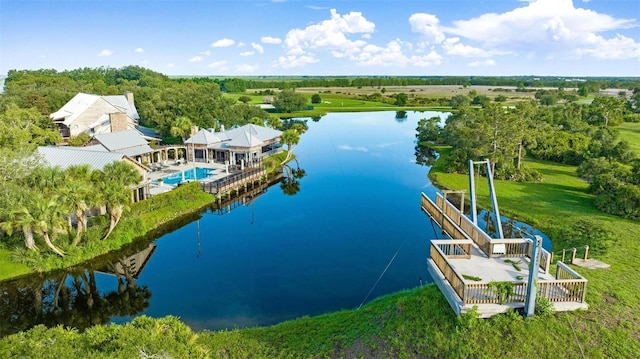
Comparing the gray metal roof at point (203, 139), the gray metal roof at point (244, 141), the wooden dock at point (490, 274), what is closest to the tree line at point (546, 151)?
the wooden dock at point (490, 274)

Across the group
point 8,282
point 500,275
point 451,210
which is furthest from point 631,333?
point 8,282

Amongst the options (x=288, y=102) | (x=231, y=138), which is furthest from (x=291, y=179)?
(x=288, y=102)

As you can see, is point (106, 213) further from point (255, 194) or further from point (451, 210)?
point (451, 210)

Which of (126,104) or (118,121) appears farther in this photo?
(126,104)

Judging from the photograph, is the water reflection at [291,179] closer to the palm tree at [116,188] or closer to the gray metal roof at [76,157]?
the gray metal roof at [76,157]

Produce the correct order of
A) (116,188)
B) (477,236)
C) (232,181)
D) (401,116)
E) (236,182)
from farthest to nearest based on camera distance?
1. (401,116)
2. (236,182)
3. (232,181)
4. (116,188)
5. (477,236)

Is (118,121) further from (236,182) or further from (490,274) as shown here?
(490,274)
